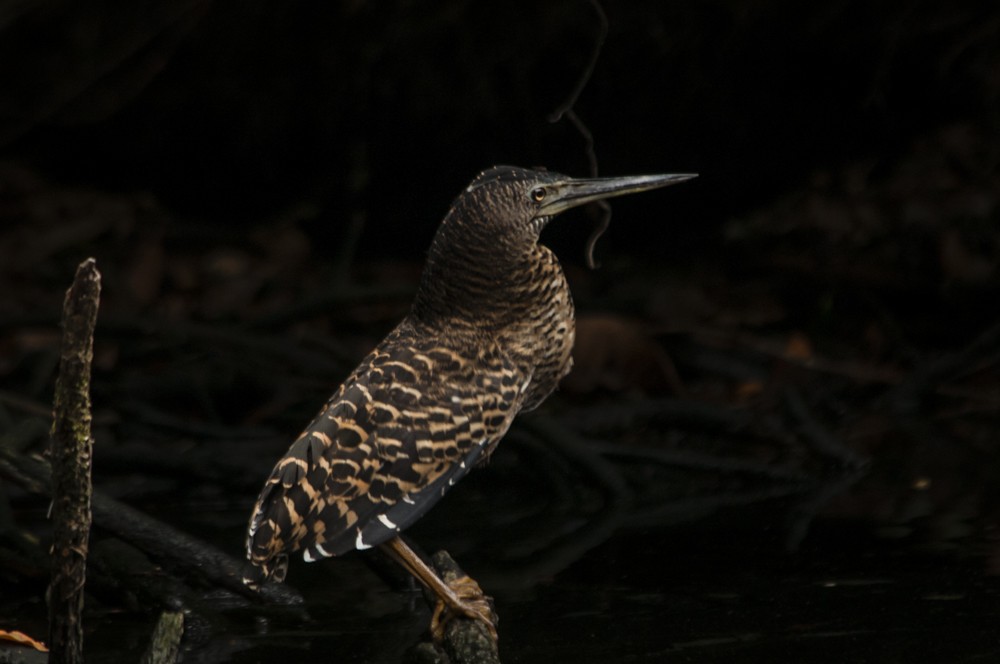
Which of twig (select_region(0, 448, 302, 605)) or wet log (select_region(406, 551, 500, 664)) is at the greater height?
twig (select_region(0, 448, 302, 605))

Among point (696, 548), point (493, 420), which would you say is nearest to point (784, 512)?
point (696, 548)

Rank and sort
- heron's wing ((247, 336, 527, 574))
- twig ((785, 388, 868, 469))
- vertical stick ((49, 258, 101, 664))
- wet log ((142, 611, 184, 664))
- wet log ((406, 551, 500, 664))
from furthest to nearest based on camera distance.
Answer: twig ((785, 388, 868, 469)) < heron's wing ((247, 336, 527, 574)) < wet log ((406, 551, 500, 664)) < wet log ((142, 611, 184, 664)) < vertical stick ((49, 258, 101, 664))

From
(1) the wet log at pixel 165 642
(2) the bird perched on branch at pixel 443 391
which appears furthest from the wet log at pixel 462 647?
(1) the wet log at pixel 165 642

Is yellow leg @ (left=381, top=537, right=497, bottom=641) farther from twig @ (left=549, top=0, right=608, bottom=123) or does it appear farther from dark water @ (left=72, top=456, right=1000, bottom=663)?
twig @ (left=549, top=0, right=608, bottom=123)

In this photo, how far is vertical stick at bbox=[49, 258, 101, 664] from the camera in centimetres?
290

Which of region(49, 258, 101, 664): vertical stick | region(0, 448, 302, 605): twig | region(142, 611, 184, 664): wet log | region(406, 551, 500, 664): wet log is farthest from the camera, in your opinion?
region(0, 448, 302, 605): twig

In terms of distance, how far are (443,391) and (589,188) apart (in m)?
0.72

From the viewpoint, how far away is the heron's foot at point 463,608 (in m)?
4.13

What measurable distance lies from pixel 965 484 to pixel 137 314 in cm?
356

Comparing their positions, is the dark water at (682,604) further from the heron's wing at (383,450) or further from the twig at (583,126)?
the twig at (583,126)

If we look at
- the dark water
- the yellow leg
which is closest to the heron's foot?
the yellow leg

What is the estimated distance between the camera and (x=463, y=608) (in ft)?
13.5

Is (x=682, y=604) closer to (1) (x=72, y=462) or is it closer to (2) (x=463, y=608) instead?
(2) (x=463, y=608)

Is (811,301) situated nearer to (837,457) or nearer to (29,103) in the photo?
(837,457)
